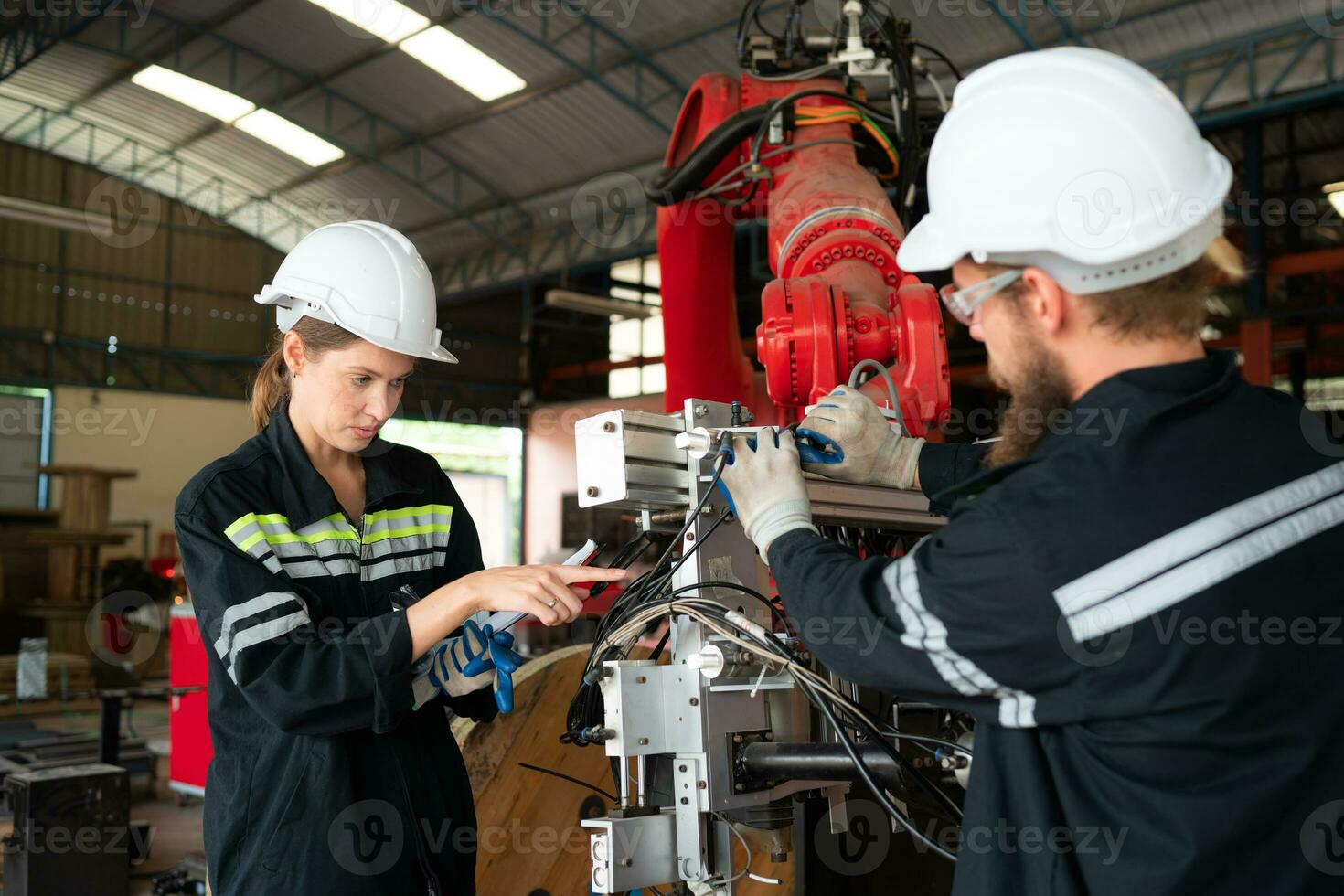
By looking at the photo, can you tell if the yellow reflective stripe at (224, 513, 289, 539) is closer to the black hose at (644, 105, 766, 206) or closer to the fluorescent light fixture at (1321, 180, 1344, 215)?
the black hose at (644, 105, 766, 206)

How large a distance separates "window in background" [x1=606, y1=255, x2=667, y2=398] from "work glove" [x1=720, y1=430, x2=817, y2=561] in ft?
45.4

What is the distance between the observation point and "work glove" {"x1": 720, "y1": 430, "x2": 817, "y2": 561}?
1.43 meters

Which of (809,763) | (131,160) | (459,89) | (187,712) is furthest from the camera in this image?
(131,160)

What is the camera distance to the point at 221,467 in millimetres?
1638

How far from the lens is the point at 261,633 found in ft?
4.97

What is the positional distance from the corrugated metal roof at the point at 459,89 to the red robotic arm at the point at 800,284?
23.1ft

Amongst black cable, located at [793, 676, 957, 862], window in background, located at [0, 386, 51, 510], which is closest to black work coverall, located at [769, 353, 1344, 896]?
black cable, located at [793, 676, 957, 862]

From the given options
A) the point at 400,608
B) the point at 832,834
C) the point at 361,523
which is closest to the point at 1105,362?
the point at 400,608

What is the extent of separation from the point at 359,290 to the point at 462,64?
1101 cm

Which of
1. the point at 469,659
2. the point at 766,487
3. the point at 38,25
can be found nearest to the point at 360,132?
the point at 38,25

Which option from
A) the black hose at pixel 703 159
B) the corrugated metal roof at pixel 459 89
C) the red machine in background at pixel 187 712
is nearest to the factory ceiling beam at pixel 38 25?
the corrugated metal roof at pixel 459 89

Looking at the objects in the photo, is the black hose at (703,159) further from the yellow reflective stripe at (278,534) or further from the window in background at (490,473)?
the window in background at (490,473)

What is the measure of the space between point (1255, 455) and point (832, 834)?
1.41m

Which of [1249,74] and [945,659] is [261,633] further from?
[1249,74]
